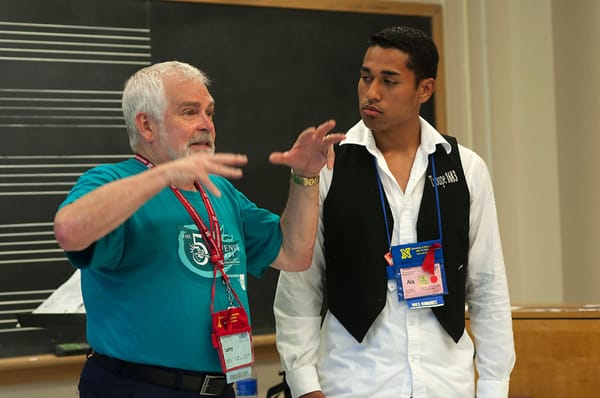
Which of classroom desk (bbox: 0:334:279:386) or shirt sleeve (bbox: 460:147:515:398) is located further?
classroom desk (bbox: 0:334:279:386)

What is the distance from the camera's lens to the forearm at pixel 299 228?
2.23 m

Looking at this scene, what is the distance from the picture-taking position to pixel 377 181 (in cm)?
234

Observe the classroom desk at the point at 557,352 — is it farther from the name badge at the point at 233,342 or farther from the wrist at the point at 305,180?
the name badge at the point at 233,342

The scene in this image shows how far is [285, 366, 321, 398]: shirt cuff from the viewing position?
2277mm

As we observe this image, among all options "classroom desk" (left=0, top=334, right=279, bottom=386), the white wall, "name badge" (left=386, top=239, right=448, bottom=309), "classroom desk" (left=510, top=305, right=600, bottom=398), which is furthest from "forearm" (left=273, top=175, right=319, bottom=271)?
the white wall

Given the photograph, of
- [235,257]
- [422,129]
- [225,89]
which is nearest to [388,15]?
[225,89]

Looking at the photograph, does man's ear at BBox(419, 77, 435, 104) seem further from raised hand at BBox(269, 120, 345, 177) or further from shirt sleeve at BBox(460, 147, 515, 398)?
raised hand at BBox(269, 120, 345, 177)

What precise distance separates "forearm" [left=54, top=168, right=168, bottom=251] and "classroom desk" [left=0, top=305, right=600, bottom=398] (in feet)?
7.17

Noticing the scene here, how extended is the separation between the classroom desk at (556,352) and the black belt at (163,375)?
187 cm

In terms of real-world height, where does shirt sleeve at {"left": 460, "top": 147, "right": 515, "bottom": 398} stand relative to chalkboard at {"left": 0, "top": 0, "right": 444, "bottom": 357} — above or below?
below

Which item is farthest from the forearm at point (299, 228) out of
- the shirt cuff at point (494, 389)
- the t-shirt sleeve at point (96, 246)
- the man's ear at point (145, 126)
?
the shirt cuff at point (494, 389)

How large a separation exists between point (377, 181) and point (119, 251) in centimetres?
79

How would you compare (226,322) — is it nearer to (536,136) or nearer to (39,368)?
(39,368)

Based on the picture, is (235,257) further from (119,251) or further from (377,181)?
(377,181)
